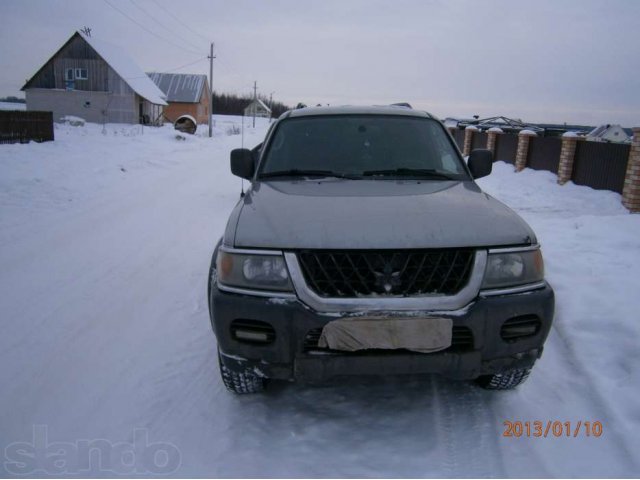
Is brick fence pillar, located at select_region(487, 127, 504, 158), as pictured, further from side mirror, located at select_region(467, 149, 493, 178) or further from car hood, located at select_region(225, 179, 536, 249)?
car hood, located at select_region(225, 179, 536, 249)

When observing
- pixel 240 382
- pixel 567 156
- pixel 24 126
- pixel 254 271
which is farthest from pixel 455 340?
pixel 24 126

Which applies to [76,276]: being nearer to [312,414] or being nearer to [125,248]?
[125,248]

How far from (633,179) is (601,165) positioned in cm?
183

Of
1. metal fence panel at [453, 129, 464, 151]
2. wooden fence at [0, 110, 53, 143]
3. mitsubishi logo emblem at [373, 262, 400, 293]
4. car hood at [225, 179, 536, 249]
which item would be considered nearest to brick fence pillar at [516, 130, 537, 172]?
metal fence panel at [453, 129, 464, 151]

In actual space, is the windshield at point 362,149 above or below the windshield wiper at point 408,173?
above

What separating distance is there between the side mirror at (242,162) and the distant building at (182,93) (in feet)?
186

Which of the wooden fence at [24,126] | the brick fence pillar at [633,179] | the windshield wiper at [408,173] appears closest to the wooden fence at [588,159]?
the brick fence pillar at [633,179]

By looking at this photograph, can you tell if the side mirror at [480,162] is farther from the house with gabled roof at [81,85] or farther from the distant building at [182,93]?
the distant building at [182,93]

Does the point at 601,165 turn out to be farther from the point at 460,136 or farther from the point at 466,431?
the point at 460,136

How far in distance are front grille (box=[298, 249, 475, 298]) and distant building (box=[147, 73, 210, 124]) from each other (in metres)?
58.3

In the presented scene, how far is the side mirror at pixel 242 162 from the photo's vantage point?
149 inches

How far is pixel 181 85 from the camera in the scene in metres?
60.0

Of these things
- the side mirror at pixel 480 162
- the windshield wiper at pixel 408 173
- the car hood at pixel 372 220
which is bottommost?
the car hood at pixel 372 220

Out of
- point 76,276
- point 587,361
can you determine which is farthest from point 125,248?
A: point 587,361
